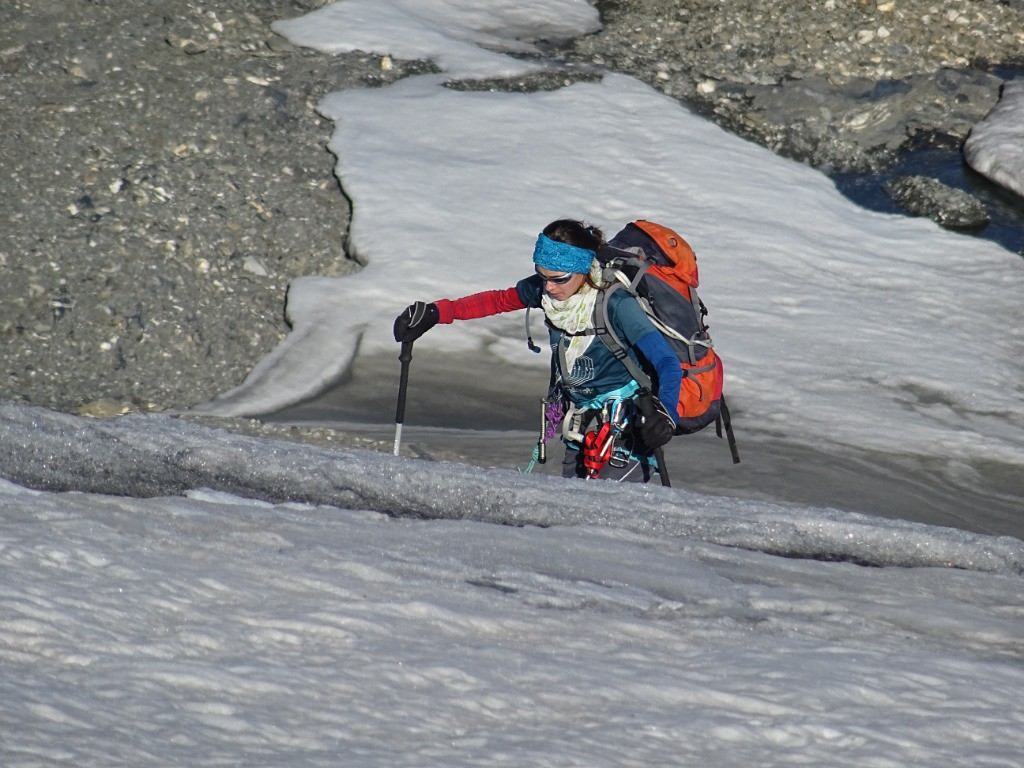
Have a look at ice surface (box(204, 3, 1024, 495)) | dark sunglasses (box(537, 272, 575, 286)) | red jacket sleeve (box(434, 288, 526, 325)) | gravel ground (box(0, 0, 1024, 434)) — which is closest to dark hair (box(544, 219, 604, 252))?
dark sunglasses (box(537, 272, 575, 286))

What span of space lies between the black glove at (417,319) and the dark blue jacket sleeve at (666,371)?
58.8 inches

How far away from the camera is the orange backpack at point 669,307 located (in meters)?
5.87

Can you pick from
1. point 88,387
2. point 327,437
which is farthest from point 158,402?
point 327,437

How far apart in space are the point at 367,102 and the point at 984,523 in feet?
26.7

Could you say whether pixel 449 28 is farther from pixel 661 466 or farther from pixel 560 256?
pixel 560 256

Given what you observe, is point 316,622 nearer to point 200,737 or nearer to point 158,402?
point 200,737

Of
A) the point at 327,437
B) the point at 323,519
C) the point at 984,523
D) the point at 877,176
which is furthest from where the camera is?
the point at 877,176

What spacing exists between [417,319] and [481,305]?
15.2 inches

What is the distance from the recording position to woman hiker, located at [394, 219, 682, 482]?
5547 millimetres

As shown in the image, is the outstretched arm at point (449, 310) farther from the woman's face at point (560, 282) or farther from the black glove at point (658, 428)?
the black glove at point (658, 428)

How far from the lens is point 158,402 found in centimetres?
930

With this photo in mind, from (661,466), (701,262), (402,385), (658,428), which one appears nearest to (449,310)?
(402,385)

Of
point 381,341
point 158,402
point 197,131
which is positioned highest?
point 197,131

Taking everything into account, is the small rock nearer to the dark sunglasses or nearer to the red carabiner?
the red carabiner
